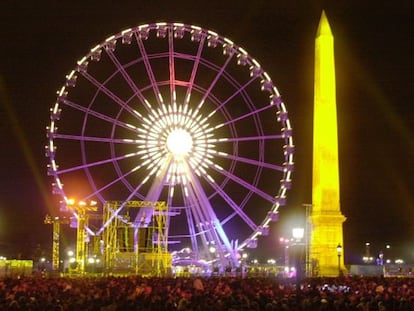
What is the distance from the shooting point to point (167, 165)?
129 ft

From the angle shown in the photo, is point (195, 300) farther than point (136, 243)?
No

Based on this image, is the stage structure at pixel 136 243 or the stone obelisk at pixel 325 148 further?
the stage structure at pixel 136 243

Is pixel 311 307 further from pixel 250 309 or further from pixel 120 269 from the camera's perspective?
pixel 120 269

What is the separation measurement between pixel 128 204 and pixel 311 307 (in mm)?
29037

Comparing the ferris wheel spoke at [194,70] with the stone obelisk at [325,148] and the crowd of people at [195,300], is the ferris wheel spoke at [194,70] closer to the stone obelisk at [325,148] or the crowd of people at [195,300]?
the stone obelisk at [325,148]

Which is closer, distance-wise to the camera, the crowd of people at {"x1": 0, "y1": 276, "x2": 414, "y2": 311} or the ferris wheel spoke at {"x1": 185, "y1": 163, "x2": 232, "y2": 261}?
the crowd of people at {"x1": 0, "y1": 276, "x2": 414, "y2": 311}

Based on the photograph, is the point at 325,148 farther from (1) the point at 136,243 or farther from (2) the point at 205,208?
(1) the point at 136,243

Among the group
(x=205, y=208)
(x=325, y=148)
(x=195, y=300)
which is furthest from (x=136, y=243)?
(x=195, y=300)

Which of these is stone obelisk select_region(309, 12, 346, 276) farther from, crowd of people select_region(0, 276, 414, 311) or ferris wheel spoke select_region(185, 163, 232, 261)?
crowd of people select_region(0, 276, 414, 311)

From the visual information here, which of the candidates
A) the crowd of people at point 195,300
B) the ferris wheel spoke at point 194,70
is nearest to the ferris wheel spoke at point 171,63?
the ferris wheel spoke at point 194,70

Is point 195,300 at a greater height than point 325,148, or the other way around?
point 325,148

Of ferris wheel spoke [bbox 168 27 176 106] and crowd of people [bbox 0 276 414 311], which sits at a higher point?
ferris wheel spoke [bbox 168 27 176 106]

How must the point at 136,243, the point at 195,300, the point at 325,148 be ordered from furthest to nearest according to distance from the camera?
the point at 136,243, the point at 325,148, the point at 195,300

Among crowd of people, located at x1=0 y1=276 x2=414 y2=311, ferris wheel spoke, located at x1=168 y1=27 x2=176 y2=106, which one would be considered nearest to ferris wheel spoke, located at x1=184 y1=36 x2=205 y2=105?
ferris wheel spoke, located at x1=168 y1=27 x2=176 y2=106
